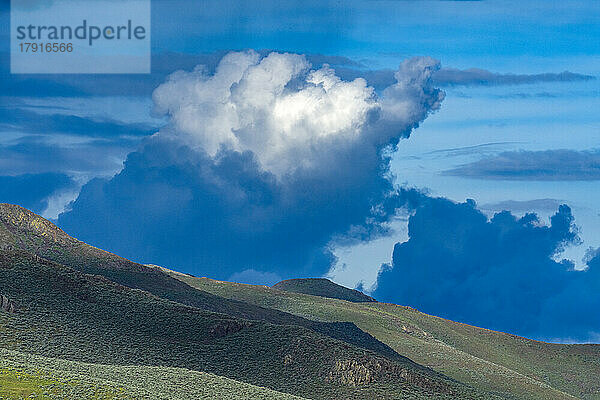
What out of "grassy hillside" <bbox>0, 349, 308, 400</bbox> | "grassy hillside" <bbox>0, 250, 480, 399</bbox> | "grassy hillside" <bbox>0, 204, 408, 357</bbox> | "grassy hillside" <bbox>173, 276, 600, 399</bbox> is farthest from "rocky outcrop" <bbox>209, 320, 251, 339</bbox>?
"grassy hillside" <bbox>173, 276, 600, 399</bbox>

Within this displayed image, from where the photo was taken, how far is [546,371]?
486 feet

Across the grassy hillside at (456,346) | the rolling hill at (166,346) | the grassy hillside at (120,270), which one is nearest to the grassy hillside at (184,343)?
the rolling hill at (166,346)

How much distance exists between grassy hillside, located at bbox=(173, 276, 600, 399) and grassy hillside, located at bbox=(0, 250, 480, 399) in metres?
39.1

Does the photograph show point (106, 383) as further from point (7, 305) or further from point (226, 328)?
point (226, 328)

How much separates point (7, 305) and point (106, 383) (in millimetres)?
31020

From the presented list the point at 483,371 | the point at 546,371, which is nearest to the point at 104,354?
the point at 483,371

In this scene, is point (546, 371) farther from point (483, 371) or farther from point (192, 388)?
point (192, 388)

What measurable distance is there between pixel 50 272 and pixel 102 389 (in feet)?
143

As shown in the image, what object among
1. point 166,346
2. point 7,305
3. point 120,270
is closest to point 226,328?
point 166,346

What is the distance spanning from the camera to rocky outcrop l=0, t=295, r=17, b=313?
8431 cm

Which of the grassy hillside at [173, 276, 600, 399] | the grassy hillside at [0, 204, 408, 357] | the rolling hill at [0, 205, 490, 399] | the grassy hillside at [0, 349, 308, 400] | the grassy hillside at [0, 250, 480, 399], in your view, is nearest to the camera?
the grassy hillside at [0, 349, 308, 400]

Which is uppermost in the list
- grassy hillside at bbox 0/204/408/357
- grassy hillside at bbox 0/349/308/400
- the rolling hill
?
grassy hillside at bbox 0/204/408/357

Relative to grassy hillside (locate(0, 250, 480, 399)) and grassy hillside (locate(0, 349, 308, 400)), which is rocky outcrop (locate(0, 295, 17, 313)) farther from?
grassy hillside (locate(0, 349, 308, 400))

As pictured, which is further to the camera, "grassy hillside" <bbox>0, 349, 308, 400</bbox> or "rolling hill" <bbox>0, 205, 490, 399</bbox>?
"rolling hill" <bbox>0, 205, 490, 399</bbox>
